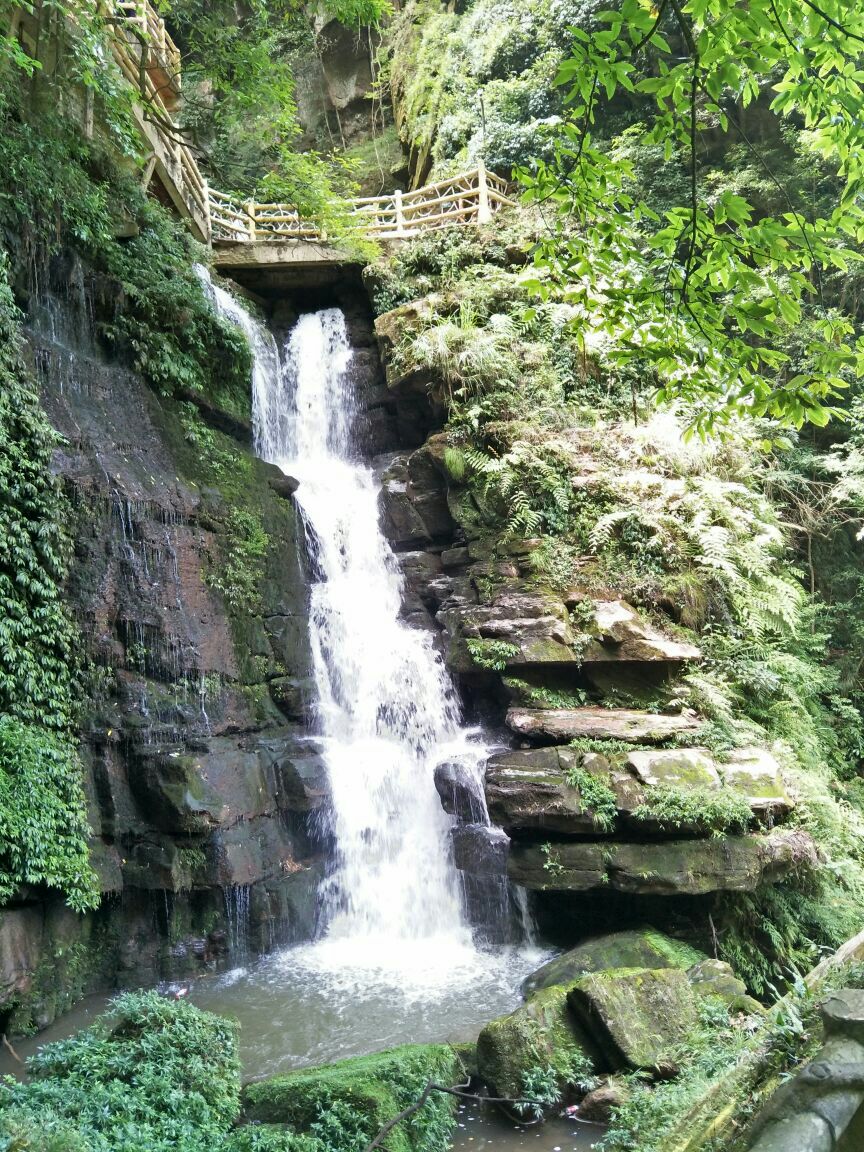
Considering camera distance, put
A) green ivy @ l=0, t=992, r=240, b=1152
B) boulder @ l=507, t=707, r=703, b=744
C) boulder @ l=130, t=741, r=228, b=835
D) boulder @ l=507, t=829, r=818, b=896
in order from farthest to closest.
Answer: boulder @ l=507, t=707, r=703, b=744
boulder @ l=130, t=741, r=228, b=835
boulder @ l=507, t=829, r=818, b=896
green ivy @ l=0, t=992, r=240, b=1152

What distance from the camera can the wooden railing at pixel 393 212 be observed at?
1639 cm

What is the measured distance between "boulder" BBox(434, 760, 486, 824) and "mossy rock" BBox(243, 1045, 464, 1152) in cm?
369

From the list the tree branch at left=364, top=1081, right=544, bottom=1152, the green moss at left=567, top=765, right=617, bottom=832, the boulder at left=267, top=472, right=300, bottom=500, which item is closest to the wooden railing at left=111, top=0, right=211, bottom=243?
the boulder at left=267, top=472, right=300, bottom=500

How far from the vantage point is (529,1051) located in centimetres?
553

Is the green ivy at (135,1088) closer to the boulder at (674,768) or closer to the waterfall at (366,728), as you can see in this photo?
the waterfall at (366,728)

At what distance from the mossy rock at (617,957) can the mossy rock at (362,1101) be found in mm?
1757

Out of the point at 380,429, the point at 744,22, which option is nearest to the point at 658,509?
the point at 380,429

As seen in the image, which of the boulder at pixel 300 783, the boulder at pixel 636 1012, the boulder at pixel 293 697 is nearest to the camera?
the boulder at pixel 636 1012

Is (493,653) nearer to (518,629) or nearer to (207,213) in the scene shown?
(518,629)

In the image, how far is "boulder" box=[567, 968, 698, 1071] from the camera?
5.55m

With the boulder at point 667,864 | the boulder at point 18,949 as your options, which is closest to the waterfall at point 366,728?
the boulder at point 667,864

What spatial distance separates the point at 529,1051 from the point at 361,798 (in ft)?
14.8

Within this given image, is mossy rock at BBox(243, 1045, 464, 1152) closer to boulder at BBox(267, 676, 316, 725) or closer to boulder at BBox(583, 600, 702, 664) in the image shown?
boulder at BBox(583, 600, 702, 664)

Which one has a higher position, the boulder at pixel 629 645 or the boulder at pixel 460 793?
the boulder at pixel 629 645
